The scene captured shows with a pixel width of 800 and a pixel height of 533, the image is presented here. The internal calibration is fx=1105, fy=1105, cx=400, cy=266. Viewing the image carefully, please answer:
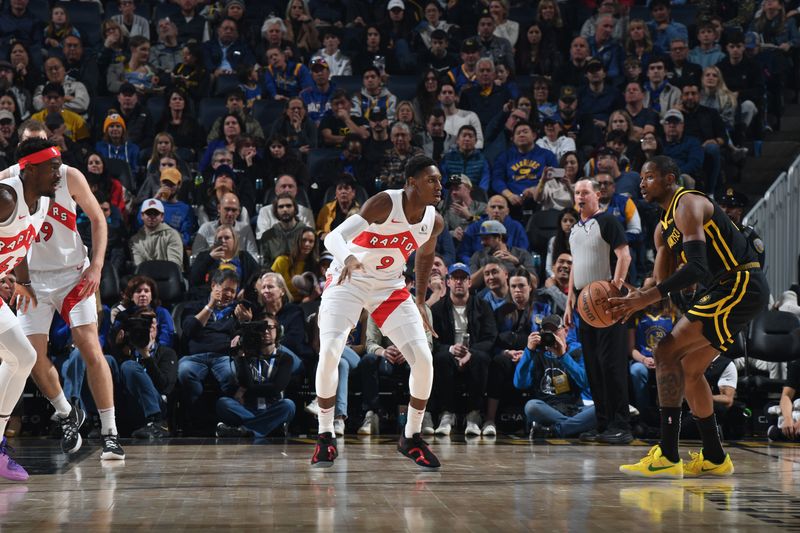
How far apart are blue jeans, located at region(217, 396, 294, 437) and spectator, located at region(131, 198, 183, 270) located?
6.55ft

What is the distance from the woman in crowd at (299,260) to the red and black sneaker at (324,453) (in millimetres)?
3661

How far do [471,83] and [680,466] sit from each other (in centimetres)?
791

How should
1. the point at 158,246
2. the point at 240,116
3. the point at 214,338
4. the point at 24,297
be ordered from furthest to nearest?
the point at 240,116 → the point at 158,246 → the point at 214,338 → the point at 24,297

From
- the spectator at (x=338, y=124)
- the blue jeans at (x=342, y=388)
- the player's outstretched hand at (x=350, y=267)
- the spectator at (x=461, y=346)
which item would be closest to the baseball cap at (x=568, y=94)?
the spectator at (x=338, y=124)

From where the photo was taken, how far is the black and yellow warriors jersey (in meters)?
6.31

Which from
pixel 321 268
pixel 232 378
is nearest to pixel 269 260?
pixel 321 268

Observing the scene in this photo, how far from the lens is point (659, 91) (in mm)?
13352

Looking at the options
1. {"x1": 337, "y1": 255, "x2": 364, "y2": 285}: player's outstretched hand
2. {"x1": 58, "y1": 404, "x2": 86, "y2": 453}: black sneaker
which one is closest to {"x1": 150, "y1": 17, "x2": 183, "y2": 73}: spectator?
{"x1": 58, "y1": 404, "x2": 86, "y2": 453}: black sneaker

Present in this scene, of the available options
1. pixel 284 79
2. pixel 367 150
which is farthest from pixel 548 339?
pixel 284 79

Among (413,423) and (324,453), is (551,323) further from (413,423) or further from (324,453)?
(324,453)

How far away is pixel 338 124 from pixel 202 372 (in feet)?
14.1

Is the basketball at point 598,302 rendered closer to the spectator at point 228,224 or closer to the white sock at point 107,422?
the white sock at point 107,422

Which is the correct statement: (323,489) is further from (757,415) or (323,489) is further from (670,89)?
(670,89)

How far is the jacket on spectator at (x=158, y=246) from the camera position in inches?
417
